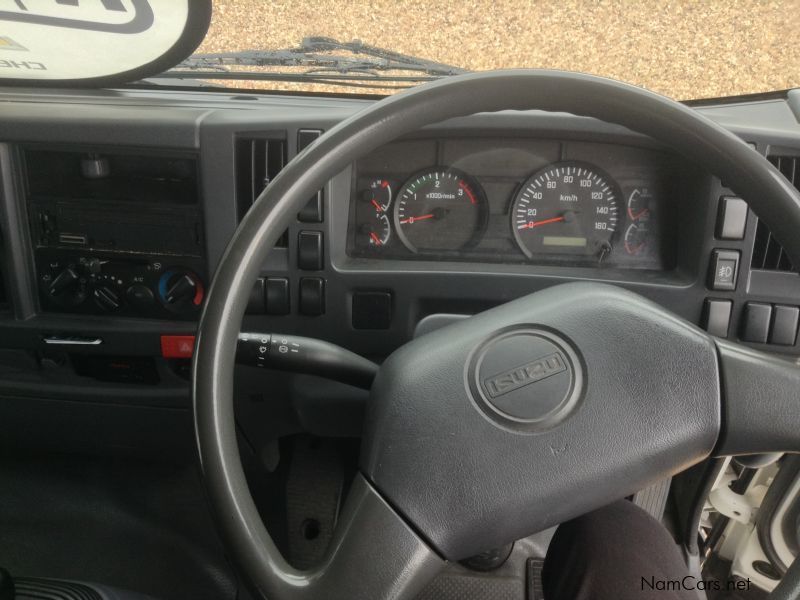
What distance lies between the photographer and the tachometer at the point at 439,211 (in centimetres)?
150

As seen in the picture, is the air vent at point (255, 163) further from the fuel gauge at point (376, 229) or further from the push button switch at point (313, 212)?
the fuel gauge at point (376, 229)

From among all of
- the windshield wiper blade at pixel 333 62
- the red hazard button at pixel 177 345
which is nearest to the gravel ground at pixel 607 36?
the windshield wiper blade at pixel 333 62

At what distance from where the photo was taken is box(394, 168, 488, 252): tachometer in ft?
4.91

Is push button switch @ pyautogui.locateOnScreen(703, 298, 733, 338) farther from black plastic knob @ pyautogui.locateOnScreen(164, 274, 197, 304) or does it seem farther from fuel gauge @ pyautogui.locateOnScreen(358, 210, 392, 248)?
black plastic knob @ pyautogui.locateOnScreen(164, 274, 197, 304)

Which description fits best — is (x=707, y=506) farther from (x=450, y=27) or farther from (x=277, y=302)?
(x=450, y=27)

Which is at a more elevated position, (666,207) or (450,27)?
(450,27)

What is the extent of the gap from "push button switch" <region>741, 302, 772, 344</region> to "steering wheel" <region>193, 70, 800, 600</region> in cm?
59

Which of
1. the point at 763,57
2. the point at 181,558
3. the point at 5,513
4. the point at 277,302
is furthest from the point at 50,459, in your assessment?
the point at 763,57

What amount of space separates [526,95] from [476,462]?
418 mm

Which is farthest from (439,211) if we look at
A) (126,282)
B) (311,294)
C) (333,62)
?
(126,282)

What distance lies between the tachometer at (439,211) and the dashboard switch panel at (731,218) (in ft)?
1.46

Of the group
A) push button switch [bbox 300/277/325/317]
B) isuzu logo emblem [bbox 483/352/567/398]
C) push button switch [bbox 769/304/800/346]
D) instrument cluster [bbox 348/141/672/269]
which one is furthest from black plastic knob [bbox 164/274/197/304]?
push button switch [bbox 769/304/800/346]

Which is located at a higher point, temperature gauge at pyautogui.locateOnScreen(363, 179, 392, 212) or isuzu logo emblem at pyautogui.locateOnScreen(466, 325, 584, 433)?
temperature gauge at pyautogui.locateOnScreen(363, 179, 392, 212)

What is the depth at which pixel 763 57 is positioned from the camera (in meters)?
1.65
